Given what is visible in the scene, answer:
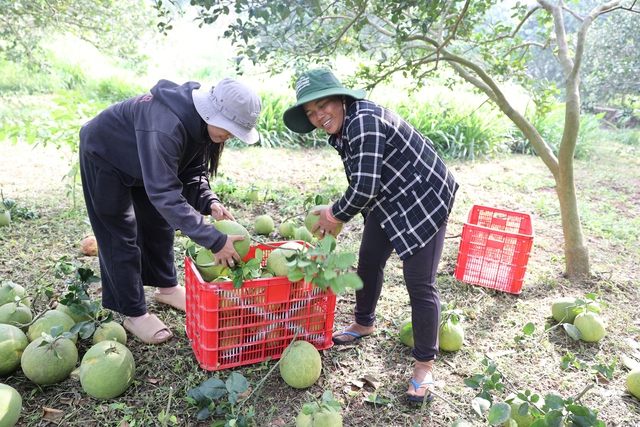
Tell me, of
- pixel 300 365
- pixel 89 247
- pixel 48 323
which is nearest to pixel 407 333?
pixel 300 365

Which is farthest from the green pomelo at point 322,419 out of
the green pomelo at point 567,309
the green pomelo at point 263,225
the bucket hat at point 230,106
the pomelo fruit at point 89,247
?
the pomelo fruit at point 89,247

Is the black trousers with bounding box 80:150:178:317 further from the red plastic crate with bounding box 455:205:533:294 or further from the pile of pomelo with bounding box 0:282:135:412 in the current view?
the red plastic crate with bounding box 455:205:533:294

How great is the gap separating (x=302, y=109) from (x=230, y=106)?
0.48 m

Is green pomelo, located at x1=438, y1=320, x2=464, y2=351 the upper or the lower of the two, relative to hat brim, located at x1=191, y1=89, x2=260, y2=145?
lower

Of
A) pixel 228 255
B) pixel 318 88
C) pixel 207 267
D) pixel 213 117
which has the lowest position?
pixel 207 267

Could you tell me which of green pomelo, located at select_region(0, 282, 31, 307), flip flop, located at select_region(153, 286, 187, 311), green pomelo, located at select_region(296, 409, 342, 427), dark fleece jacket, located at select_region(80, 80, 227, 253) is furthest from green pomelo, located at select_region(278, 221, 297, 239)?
green pomelo, located at select_region(296, 409, 342, 427)

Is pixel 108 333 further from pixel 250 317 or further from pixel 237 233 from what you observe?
pixel 237 233

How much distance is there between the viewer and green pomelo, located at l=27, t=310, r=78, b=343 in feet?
8.36

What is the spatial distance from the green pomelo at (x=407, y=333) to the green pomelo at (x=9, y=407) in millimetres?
2190

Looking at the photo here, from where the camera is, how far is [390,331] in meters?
3.30

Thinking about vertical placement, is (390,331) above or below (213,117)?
below

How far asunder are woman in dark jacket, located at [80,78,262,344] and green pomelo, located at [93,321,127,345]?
0.24m

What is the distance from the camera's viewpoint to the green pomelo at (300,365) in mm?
2547

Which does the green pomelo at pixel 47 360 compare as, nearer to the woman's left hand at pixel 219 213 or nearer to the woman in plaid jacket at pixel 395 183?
the woman's left hand at pixel 219 213
